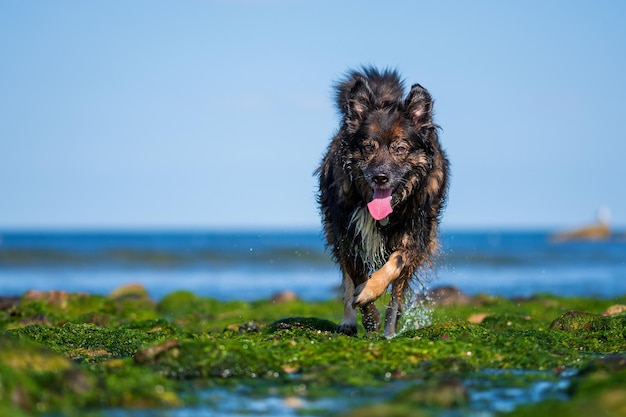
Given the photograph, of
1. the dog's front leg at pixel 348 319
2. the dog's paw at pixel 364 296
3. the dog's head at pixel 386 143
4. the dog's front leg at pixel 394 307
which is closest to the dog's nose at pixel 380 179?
the dog's head at pixel 386 143

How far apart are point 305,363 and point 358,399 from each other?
1.56 metres

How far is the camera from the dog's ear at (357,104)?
11.4m

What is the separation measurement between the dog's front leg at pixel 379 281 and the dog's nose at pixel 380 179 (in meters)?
1.07

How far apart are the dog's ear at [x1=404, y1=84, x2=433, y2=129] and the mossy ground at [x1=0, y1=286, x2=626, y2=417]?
2.50m

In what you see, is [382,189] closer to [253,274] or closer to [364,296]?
[364,296]

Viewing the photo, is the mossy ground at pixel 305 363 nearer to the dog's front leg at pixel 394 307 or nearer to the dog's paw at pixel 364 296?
the dog's front leg at pixel 394 307

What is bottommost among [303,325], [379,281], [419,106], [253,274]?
[253,274]

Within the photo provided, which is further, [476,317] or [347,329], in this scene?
[476,317]

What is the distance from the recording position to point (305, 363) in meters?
8.51

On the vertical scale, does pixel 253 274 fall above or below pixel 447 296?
below

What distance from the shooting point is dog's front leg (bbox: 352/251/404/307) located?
10.9 meters

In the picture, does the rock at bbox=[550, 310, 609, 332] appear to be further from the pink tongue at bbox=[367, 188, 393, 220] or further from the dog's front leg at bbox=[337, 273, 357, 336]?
the pink tongue at bbox=[367, 188, 393, 220]

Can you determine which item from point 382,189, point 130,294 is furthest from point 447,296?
point 382,189

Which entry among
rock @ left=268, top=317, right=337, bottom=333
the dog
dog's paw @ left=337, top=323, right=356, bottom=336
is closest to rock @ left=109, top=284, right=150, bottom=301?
rock @ left=268, top=317, right=337, bottom=333
